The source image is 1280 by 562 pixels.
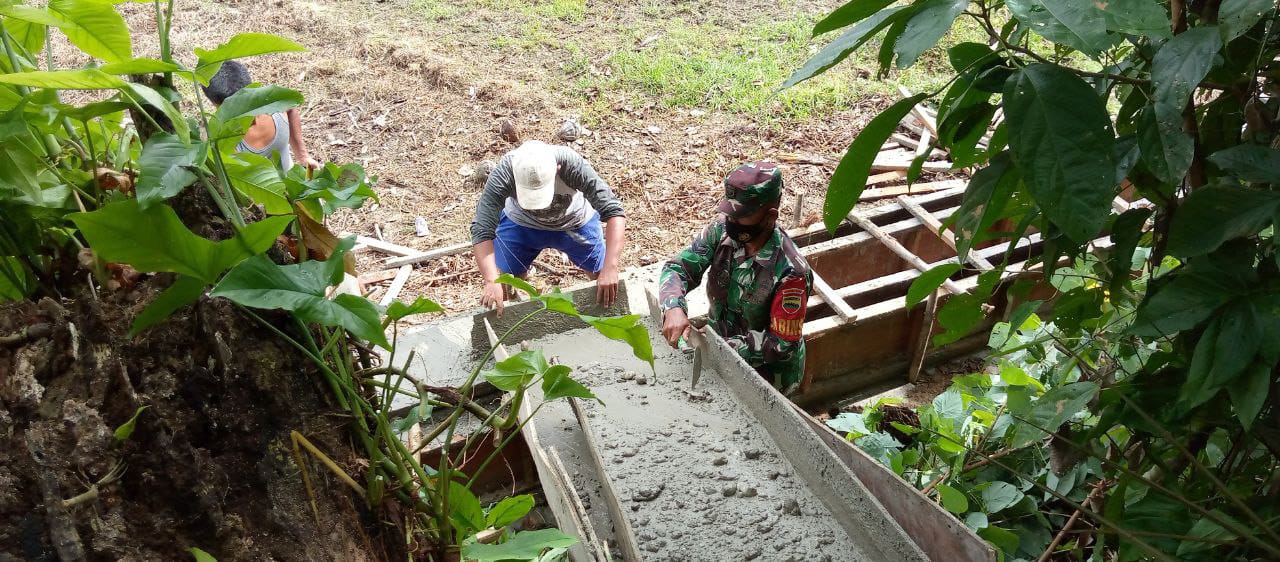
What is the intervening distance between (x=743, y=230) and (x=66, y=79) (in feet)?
9.38

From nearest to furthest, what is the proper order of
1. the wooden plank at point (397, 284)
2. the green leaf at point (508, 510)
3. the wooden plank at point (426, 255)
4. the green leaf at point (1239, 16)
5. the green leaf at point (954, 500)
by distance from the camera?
the green leaf at point (1239, 16)
the green leaf at point (508, 510)
the green leaf at point (954, 500)
the wooden plank at point (397, 284)
the wooden plank at point (426, 255)

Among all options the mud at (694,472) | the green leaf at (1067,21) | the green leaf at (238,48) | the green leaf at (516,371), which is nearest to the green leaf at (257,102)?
the green leaf at (238,48)

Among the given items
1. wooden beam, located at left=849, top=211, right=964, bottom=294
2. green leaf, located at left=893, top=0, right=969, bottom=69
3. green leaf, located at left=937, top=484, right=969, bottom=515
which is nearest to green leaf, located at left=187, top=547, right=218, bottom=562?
green leaf, located at left=893, top=0, right=969, bottom=69

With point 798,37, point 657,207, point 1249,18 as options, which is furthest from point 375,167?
point 1249,18

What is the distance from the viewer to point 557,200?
16.0 ft

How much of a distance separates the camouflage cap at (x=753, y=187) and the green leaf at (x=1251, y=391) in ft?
7.73

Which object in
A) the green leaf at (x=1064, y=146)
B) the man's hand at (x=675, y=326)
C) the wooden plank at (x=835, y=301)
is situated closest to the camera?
the green leaf at (x=1064, y=146)

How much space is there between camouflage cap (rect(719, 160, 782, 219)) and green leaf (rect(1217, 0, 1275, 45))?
7.79ft

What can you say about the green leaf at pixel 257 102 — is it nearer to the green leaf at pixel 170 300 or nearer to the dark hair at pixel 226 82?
the green leaf at pixel 170 300

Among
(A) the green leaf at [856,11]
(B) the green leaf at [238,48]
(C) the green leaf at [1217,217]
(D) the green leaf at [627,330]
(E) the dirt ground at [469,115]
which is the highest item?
(A) the green leaf at [856,11]

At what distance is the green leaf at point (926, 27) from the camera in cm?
90

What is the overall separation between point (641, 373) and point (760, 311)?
0.63 m

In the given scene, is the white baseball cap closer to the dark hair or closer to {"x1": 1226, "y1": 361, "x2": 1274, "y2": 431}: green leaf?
the dark hair

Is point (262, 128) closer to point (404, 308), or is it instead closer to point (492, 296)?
point (492, 296)
